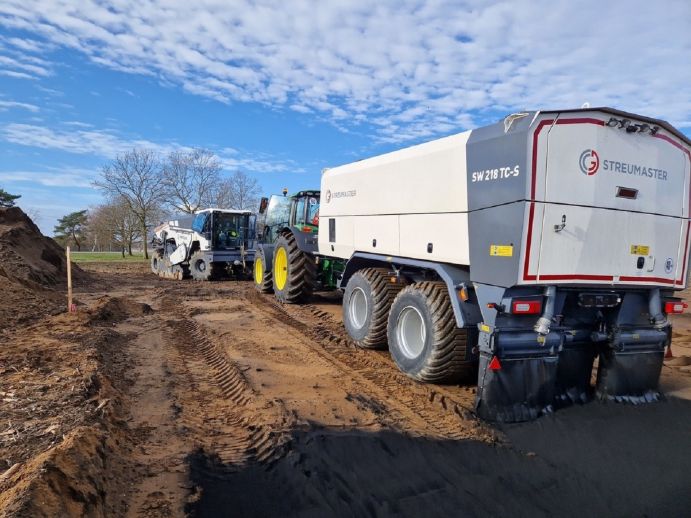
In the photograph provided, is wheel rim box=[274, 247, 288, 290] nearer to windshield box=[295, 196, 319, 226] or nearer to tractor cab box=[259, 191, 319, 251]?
tractor cab box=[259, 191, 319, 251]

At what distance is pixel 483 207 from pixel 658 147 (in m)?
1.89

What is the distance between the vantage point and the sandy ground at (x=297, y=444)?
2.97m

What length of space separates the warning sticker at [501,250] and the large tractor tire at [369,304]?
2.20 metres

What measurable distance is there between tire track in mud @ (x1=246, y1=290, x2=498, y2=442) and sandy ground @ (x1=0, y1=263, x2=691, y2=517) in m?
0.02

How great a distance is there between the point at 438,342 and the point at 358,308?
2.36 metres

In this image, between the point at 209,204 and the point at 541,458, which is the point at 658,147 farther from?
the point at 209,204

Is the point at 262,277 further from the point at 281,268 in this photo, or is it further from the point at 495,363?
the point at 495,363

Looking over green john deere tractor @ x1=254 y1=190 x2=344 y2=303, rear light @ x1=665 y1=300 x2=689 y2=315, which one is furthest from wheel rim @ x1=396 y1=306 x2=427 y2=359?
green john deere tractor @ x1=254 y1=190 x2=344 y2=303

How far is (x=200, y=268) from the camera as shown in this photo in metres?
17.3

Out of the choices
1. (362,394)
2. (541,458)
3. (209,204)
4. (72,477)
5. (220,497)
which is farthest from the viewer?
(209,204)

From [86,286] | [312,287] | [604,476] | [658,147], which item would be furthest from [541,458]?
[86,286]

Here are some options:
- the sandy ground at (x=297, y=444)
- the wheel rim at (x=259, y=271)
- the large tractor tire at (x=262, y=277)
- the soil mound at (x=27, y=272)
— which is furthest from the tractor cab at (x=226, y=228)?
the sandy ground at (x=297, y=444)

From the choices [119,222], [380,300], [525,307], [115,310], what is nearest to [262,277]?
[115,310]

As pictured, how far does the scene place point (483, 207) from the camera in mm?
4430
